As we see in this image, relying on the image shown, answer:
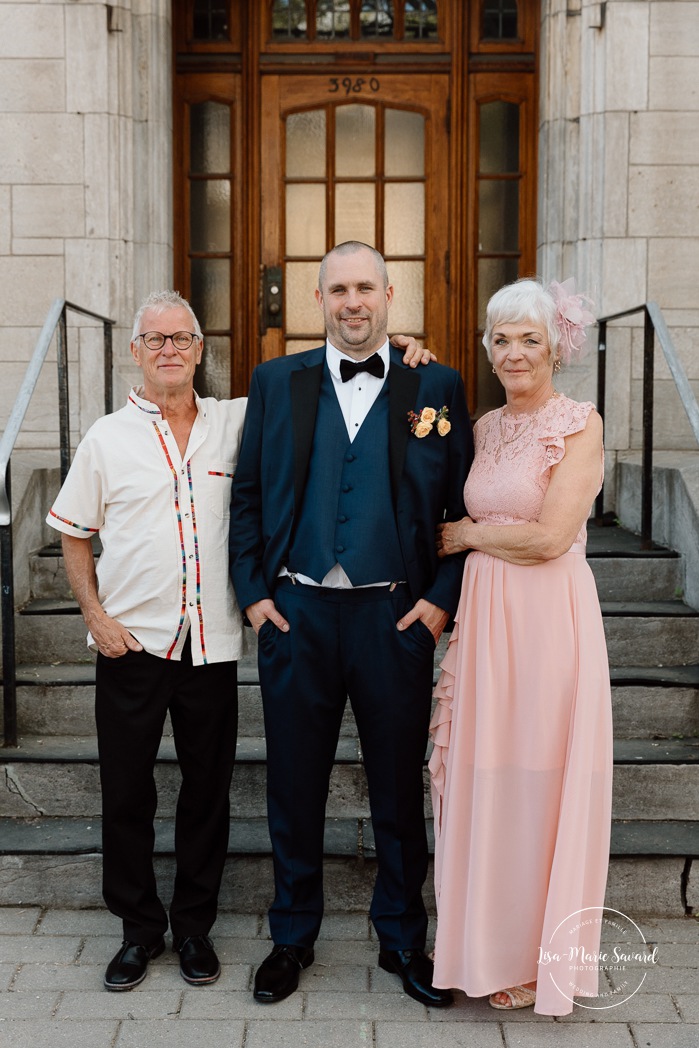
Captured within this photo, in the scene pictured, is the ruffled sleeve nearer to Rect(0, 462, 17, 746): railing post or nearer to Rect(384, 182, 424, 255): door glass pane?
Rect(0, 462, 17, 746): railing post

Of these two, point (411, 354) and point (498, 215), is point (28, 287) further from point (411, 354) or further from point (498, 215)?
point (411, 354)

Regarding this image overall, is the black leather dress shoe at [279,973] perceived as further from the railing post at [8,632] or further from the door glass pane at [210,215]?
the door glass pane at [210,215]

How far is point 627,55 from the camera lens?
592cm

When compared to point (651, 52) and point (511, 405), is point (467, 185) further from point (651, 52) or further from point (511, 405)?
point (511, 405)

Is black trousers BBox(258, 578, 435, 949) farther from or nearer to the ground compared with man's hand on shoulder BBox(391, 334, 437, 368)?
nearer to the ground

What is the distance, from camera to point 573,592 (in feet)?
10.2

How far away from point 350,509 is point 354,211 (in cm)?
399

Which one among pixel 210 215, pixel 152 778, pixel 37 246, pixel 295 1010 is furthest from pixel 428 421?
pixel 210 215

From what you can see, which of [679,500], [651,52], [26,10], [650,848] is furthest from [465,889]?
[26,10]

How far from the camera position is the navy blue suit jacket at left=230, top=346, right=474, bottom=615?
3.17 meters

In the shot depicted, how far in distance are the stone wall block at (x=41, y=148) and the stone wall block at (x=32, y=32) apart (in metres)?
0.32

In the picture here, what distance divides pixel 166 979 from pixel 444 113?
5.09 metres

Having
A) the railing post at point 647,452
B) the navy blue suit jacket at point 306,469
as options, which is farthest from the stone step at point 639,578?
the navy blue suit jacket at point 306,469

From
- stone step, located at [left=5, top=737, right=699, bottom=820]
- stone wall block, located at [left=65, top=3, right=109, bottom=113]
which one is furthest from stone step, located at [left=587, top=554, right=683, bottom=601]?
stone wall block, located at [left=65, top=3, right=109, bottom=113]
